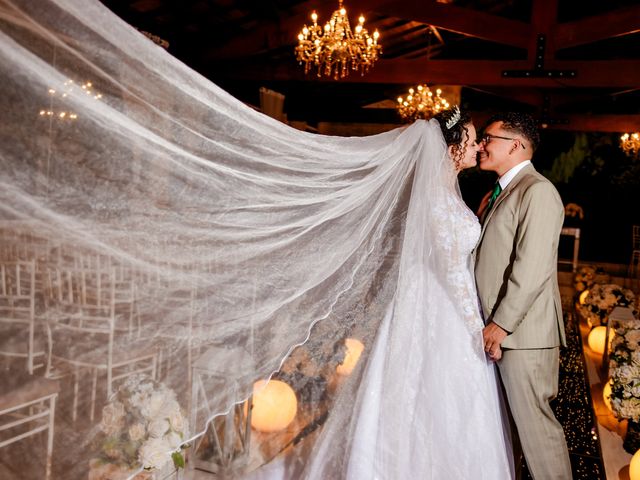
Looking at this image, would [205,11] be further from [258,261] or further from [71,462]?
[71,462]

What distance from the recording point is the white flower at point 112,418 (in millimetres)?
1442

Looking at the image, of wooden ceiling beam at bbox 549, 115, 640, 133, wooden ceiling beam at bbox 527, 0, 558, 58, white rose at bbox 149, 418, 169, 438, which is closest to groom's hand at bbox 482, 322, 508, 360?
white rose at bbox 149, 418, 169, 438

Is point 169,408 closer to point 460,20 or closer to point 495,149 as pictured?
point 495,149

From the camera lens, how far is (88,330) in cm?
139

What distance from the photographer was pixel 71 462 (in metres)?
1.38

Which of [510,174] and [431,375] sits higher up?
[510,174]

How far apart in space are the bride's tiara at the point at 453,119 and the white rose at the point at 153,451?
1.58 meters

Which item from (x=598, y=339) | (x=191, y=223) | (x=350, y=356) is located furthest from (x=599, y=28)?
(x=191, y=223)

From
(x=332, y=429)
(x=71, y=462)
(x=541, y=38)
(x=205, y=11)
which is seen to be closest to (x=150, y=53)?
(x=71, y=462)

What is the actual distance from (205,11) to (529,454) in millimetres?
Result: 6452

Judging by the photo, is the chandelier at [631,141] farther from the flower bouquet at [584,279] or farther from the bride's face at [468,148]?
the bride's face at [468,148]

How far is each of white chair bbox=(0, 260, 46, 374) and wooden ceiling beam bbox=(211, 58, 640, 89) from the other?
7.44 m

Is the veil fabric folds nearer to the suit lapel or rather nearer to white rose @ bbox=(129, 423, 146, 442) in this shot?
white rose @ bbox=(129, 423, 146, 442)

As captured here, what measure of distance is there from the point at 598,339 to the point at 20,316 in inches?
202
